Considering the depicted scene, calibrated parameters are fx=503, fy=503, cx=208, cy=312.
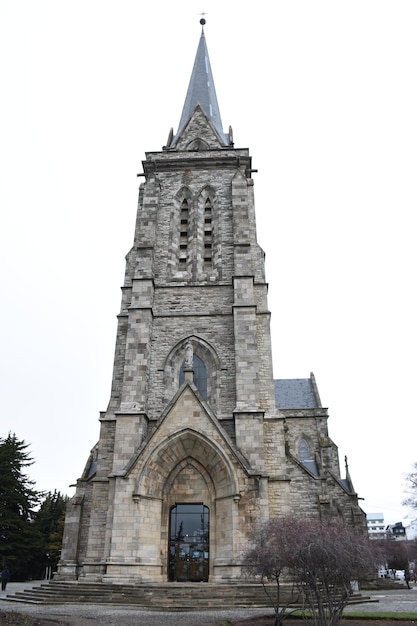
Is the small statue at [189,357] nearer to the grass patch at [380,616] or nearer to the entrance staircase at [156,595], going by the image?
the entrance staircase at [156,595]

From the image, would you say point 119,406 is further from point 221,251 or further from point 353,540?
point 353,540

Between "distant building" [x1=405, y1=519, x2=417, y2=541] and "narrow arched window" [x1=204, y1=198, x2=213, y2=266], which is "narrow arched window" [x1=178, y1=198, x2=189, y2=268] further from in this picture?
"distant building" [x1=405, y1=519, x2=417, y2=541]

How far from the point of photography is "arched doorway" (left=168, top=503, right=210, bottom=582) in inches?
706

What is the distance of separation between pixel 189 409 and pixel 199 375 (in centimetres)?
284

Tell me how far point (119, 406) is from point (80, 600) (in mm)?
7055

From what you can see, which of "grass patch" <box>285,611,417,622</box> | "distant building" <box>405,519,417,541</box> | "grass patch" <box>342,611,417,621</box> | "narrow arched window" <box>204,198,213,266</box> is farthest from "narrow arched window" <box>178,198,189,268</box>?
"distant building" <box>405,519,417,541</box>

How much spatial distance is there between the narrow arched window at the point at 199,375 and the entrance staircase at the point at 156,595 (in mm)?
7452

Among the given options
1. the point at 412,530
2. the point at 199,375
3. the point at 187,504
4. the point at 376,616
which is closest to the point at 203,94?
the point at 199,375

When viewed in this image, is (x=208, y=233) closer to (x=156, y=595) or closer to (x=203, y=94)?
(x=203, y=94)

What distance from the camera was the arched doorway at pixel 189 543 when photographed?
1794 centimetres

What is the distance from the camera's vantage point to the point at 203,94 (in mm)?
33719

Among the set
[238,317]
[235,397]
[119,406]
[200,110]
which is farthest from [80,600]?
[200,110]

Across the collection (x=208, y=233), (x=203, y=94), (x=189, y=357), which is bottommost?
(x=189, y=357)

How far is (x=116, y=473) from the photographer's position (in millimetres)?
17828
